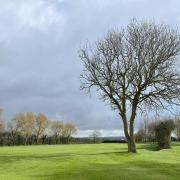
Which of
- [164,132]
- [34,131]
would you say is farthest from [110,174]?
[34,131]

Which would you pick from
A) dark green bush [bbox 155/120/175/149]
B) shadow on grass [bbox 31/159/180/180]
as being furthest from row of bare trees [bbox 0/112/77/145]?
shadow on grass [bbox 31/159/180/180]

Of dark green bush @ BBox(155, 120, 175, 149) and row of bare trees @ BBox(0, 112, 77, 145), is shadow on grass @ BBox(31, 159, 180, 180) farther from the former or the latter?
row of bare trees @ BBox(0, 112, 77, 145)

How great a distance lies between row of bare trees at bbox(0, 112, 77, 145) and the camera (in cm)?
13625

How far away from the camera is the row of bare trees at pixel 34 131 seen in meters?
136

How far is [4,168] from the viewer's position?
90.9ft

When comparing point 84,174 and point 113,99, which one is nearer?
point 84,174

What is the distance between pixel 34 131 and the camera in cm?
15025

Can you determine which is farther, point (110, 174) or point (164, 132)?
point (164, 132)

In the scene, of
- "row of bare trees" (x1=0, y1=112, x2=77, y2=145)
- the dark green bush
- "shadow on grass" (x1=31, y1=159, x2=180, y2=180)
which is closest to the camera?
"shadow on grass" (x1=31, y1=159, x2=180, y2=180)

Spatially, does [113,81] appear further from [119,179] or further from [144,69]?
[119,179]

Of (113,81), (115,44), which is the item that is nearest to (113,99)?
(113,81)

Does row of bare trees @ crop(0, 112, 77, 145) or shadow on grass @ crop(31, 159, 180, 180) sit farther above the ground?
row of bare trees @ crop(0, 112, 77, 145)

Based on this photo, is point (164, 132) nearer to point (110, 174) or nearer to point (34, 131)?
point (110, 174)

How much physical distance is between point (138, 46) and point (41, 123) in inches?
4624
